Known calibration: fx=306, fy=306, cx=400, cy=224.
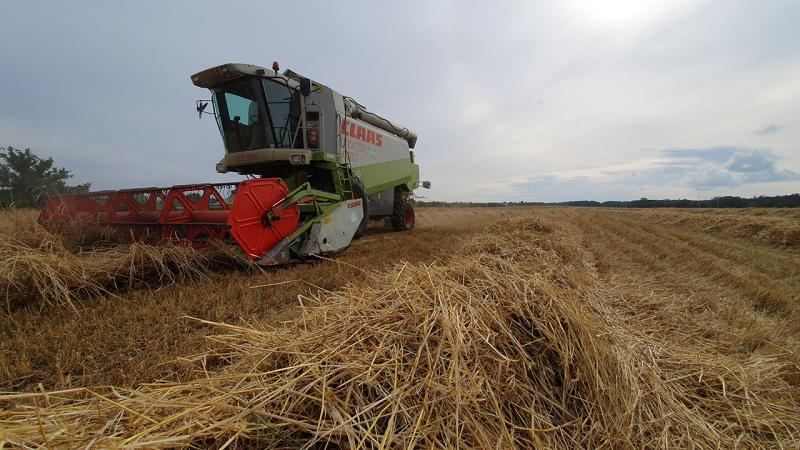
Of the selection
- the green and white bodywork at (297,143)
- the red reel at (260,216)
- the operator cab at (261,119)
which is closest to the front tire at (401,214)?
the green and white bodywork at (297,143)

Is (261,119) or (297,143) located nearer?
(261,119)

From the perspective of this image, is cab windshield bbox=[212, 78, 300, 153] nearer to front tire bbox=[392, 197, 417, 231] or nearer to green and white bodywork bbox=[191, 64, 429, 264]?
green and white bodywork bbox=[191, 64, 429, 264]

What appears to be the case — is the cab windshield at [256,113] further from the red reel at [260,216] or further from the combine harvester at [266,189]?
the red reel at [260,216]

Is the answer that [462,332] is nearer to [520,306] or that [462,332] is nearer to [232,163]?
[520,306]

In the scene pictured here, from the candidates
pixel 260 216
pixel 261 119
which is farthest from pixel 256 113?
pixel 260 216

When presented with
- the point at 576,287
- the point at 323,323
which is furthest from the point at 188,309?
the point at 576,287

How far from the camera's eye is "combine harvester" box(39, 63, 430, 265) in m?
3.99

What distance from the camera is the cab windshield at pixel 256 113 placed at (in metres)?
5.43

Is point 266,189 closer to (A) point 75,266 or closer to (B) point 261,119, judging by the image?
(A) point 75,266

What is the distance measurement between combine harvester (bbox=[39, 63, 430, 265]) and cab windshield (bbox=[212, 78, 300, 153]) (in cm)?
2

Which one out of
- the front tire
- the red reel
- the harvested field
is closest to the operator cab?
the red reel

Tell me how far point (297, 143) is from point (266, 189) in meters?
2.09

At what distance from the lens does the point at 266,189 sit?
4.01m

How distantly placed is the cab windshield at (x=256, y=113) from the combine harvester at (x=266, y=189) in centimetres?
2
